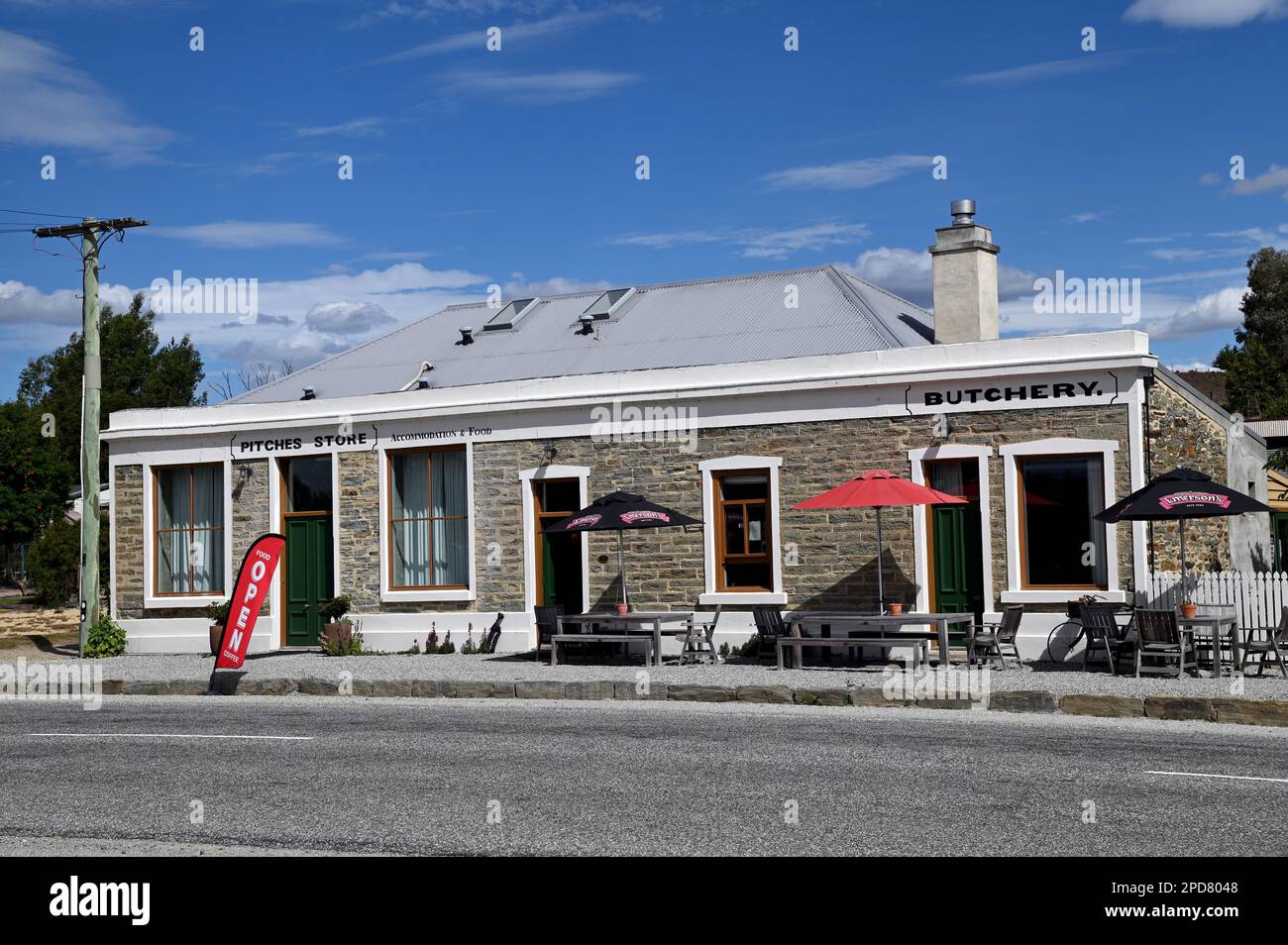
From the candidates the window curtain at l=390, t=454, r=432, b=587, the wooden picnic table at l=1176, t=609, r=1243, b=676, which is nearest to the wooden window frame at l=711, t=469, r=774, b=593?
the window curtain at l=390, t=454, r=432, b=587

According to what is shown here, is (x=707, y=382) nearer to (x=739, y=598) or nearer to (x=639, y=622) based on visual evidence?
(x=739, y=598)

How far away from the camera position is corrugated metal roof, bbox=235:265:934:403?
24.7 m

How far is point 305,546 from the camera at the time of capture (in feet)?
78.6

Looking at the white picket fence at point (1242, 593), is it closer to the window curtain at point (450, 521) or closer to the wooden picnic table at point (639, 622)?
the wooden picnic table at point (639, 622)

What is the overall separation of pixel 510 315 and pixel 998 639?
49.9 ft

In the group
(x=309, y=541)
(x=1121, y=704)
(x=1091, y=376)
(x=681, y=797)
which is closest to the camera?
(x=681, y=797)

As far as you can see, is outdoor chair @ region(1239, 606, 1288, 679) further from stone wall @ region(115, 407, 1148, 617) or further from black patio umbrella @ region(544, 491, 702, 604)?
black patio umbrella @ region(544, 491, 702, 604)

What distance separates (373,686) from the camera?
17391mm

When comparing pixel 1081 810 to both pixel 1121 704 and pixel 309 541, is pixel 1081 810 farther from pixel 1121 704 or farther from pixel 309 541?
pixel 309 541

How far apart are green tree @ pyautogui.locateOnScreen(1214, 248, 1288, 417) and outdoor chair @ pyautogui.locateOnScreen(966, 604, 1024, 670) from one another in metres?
33.5

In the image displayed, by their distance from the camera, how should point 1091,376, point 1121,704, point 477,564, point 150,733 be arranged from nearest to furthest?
point 150,733
point 1121,704
point 1091,376
point 477,564
